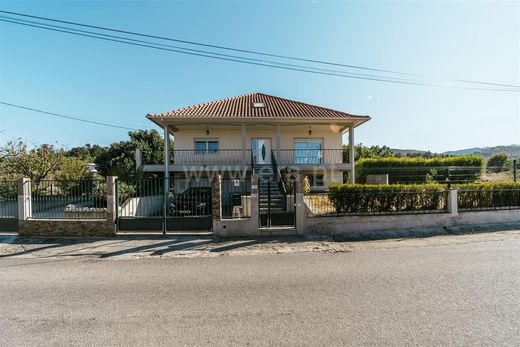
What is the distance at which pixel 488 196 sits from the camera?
9297 mm

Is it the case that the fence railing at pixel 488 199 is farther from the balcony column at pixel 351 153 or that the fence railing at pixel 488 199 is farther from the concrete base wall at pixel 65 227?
the concrete base wall at pixel 65 227

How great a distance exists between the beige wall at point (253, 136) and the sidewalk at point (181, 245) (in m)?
9.13

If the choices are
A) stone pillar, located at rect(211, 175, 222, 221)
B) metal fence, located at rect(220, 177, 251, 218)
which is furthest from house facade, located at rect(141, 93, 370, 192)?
stone pillar, located at rect(211, 175, 222, 221)

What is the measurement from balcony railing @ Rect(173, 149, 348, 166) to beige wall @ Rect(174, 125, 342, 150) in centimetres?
63

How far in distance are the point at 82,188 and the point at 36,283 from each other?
14.6ft

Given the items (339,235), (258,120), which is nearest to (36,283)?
(339,235)

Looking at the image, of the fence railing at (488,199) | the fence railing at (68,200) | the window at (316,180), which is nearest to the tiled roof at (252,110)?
the window at (316,180)

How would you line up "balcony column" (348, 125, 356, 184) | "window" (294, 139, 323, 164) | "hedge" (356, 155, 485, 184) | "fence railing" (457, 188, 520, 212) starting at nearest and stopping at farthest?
1. "fence railing" (457, 188, 520, 212)
2. "balcony column" (348, 125, 356, 184)
3. "window" (294, 139, 323, 164)
4. "hedge" (356, 155, 485, 184)

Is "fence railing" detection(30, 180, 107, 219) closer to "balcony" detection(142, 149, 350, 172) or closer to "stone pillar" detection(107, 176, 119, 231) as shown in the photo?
"stone pillar" detection(107, 176, 119, 231)

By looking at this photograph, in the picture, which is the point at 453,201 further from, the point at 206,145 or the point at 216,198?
the point at 206,145

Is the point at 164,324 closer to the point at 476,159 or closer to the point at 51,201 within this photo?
the point at 51,201

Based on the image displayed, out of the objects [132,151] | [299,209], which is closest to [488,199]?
[299,209]

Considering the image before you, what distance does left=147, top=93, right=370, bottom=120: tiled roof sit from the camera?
13.8m

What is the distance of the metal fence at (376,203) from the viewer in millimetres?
8312
